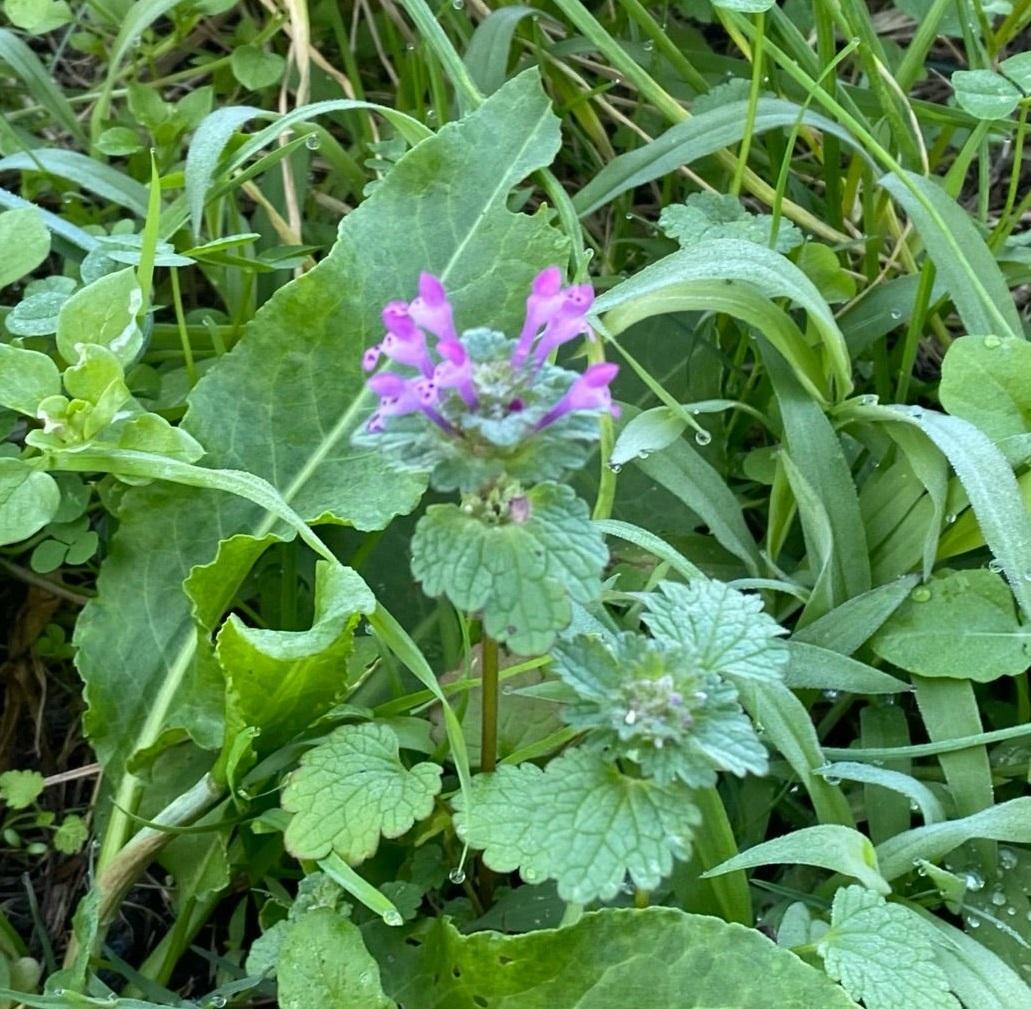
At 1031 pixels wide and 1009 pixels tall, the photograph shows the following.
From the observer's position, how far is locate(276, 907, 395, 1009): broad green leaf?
1.03m

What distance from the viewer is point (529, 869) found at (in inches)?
37.1

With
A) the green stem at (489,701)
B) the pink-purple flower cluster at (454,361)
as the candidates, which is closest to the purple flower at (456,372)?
the pink-purple flower cluster at (454,361)

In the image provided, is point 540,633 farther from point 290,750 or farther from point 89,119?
point 89,119

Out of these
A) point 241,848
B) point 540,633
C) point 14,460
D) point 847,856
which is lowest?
point 241,848

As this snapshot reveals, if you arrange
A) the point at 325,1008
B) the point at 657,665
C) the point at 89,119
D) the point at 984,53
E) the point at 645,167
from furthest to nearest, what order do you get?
1. the point at 89,119
2. the point at 984,53
3. the point at 645,167
4. the point at 325,1008
5. the point at 657,665

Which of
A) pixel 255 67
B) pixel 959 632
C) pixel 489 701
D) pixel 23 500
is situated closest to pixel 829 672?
pixel 959 632

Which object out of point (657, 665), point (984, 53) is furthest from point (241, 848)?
point (984, 53)

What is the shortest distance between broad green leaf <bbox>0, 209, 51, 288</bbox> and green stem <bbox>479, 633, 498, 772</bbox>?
0.71m

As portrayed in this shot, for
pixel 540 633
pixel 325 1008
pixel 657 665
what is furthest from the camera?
pixel 325 1008

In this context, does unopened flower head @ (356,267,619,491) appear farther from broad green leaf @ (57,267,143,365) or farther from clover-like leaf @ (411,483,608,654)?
broad green leaf @ (57,267,143,365)

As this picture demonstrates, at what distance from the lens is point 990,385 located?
52.4 inches

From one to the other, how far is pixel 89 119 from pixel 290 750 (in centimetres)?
128

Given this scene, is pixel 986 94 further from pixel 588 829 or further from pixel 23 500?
pixel 23 500

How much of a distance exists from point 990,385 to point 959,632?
28cm
